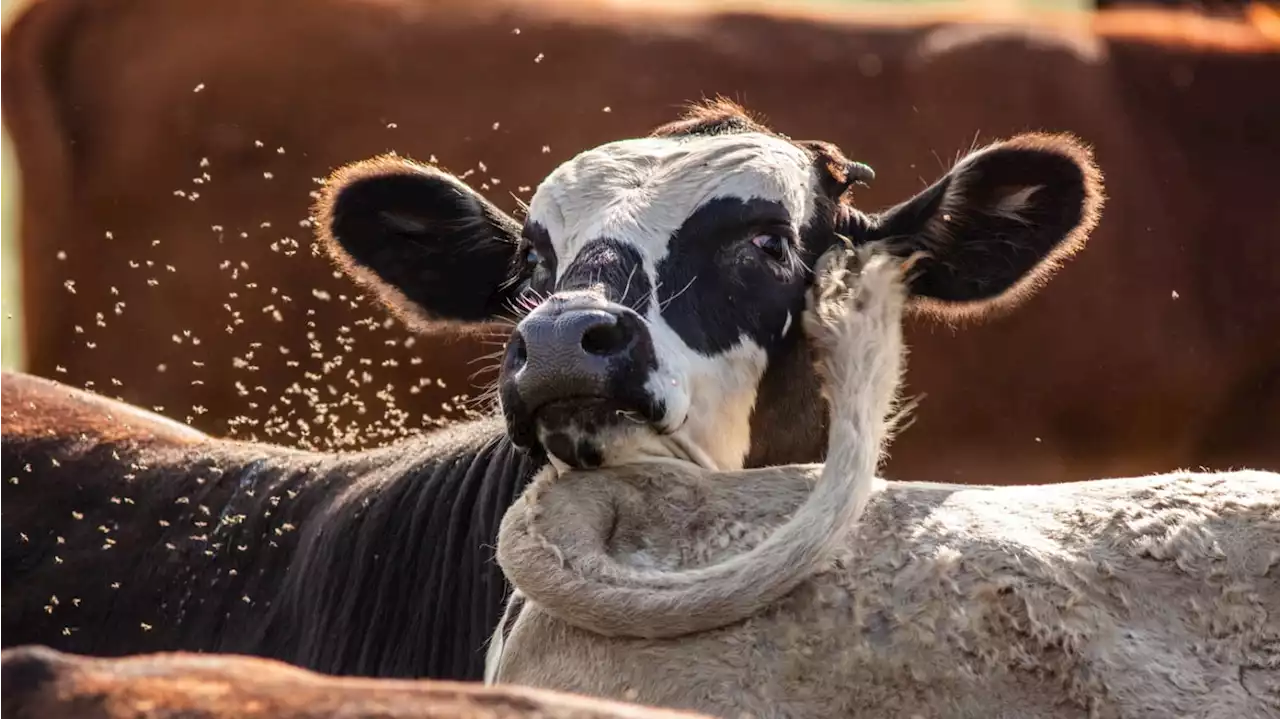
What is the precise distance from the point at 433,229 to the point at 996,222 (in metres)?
1.28

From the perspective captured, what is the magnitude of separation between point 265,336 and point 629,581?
5.37 metres

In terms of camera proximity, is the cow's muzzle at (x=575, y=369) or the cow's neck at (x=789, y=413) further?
the cow's neck at (x=789, y=413)

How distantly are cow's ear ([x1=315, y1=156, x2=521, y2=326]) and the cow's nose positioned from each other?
1.11 m

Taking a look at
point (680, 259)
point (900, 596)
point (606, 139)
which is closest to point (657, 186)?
point (680, 259)

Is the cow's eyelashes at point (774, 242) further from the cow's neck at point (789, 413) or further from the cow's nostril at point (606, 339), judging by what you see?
the cow's nostril at point (606, 339)

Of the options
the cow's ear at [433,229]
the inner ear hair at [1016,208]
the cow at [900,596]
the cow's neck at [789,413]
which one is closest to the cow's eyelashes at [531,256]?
the cow's ear at [433,229]

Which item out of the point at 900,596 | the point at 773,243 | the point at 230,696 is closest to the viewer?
the point at 230,696

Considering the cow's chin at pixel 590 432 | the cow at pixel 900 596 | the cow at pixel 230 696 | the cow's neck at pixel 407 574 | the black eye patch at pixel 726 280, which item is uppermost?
the cow at pixel 230 696

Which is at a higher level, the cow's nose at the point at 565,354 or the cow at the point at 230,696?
the cow at the point at 230,696

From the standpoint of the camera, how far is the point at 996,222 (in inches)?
167

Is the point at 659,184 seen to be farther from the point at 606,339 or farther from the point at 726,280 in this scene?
the point at 606,339

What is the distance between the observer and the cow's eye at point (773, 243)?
12.7ft

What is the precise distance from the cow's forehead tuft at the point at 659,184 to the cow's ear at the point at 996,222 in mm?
299

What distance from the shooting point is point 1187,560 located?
2.70 metres
